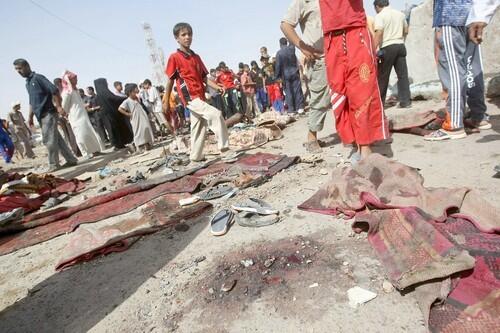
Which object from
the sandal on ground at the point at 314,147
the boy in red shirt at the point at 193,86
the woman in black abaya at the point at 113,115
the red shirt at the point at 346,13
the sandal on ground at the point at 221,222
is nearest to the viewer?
the sandal on ground at the point at 221,222

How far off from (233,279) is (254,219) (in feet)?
2.41

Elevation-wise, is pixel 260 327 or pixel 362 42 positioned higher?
pixel 362 42

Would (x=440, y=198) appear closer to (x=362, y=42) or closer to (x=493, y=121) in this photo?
(x=362, y=42)

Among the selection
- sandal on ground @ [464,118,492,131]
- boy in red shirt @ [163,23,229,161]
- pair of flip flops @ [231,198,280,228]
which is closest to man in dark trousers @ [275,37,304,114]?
boy in red shirt @ [163,23,229,161]

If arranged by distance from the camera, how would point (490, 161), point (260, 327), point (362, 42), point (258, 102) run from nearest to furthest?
point (260, 327), point (490, 161), point (362, 42), point (258, 102)

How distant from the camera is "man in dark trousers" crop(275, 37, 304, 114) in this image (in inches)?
357

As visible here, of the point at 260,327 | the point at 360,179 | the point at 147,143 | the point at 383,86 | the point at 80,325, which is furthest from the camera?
the point at 147,143

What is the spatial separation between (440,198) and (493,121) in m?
2.71

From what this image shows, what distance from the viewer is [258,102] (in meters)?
13.4

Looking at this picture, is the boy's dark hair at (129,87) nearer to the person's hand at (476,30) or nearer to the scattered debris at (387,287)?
the person's hand at (476,30)

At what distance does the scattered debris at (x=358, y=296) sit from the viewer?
4.99 feet

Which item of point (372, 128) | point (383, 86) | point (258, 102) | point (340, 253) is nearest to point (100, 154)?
point (258, 102)

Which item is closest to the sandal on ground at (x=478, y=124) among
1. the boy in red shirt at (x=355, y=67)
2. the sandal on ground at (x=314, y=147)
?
the boy in red shirt at (x=355, y=67)

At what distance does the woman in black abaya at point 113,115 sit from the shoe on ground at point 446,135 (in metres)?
7.82
